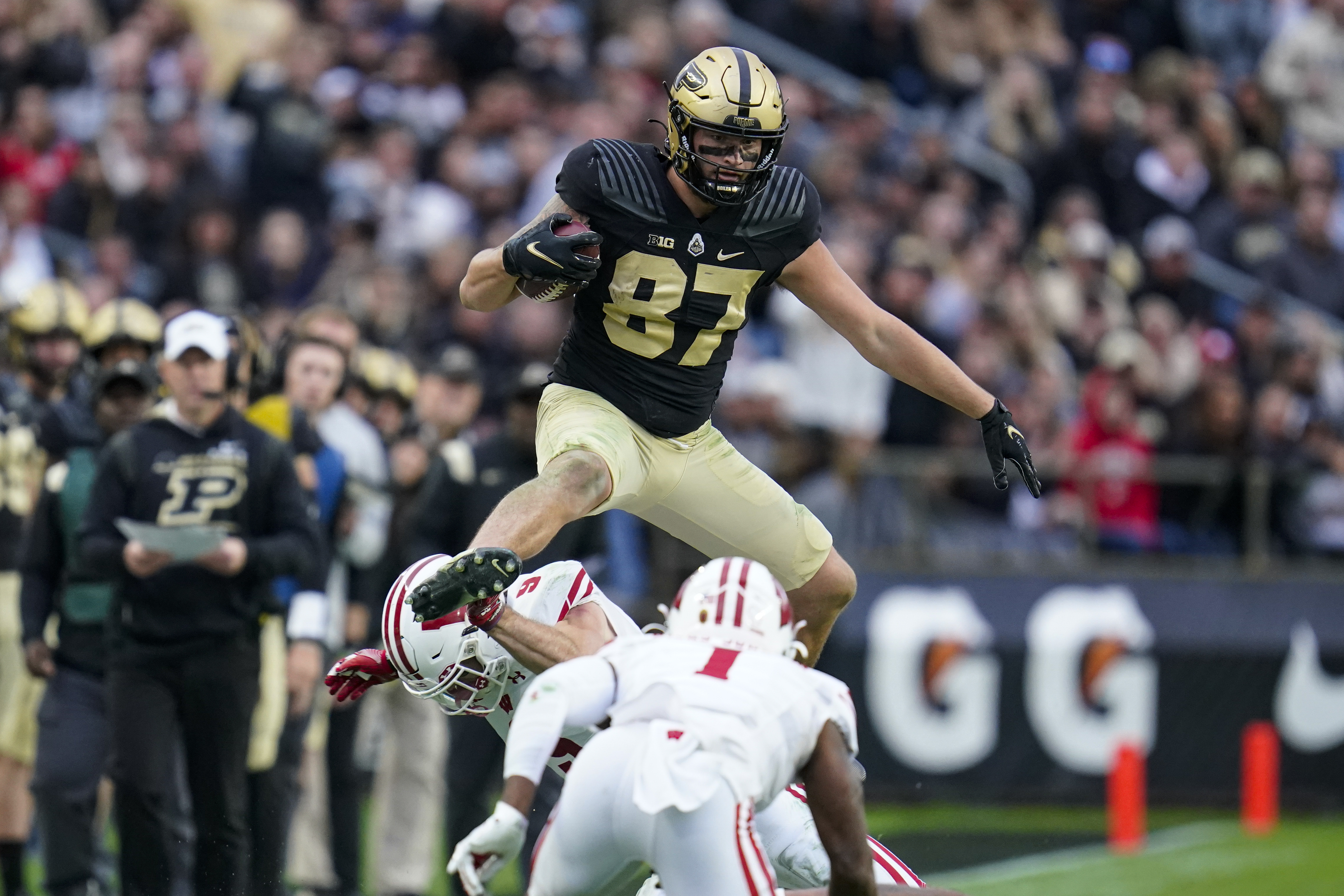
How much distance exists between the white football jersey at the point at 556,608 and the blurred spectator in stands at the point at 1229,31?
12.2 meters

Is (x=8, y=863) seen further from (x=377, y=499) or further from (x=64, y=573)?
(x=377, y=499)

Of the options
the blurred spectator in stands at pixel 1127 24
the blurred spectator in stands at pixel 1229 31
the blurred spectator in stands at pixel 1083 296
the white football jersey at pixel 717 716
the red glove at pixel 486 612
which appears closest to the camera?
the white football jersey at pixel 717 716

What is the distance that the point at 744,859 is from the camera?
15.2 ft

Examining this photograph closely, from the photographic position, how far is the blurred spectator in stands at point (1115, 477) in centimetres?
1202

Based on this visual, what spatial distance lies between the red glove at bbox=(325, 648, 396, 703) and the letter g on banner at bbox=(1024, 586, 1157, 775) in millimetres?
6846

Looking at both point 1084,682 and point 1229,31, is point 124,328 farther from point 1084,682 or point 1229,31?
point 1229,31

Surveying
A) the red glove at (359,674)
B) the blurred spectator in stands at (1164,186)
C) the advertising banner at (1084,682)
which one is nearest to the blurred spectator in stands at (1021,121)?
the blurred spectator in stands at (1164,186)

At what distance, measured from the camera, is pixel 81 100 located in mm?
13805

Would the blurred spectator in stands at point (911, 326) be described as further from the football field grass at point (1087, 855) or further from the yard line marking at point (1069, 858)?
the yard line marking at point (1069, 858)

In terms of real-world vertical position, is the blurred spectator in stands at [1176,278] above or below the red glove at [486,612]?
above

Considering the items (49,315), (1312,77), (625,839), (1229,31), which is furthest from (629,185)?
(1229,31)

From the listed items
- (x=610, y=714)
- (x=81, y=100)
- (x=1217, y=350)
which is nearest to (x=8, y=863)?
(x=610, y=714)

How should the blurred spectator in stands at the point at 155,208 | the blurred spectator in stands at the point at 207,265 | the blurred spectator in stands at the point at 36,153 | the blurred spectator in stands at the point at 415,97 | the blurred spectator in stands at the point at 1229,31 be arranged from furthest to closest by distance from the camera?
the blurred spectator in stands at the point at 1229,31 < the blurred spectator in stands at the point at 415,97 < the blurred spectator in stands at the point at 36,153 < the blurred spectator in stands at the point at 155,208 < the blurred spectator in stands at the point at 207,265

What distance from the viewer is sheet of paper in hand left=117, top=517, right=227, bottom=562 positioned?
657 cm
